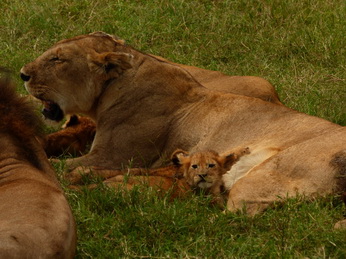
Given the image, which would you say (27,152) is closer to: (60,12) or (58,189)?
(58,189)

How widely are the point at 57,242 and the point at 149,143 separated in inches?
102

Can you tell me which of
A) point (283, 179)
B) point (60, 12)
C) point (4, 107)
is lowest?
point (60, 12)

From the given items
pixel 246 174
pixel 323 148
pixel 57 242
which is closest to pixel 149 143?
pixel 246 174

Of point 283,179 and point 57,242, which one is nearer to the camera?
point 57,242

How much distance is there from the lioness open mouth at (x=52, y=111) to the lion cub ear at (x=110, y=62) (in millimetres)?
427

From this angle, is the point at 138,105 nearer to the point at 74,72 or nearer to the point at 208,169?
the point at 74,72

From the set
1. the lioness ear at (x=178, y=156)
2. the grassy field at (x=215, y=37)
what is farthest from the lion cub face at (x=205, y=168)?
the grassy field at (x=215, y=37)

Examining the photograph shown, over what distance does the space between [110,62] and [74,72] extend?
0.28m

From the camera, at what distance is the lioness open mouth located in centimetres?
712

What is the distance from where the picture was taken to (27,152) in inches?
201

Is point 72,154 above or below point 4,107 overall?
below

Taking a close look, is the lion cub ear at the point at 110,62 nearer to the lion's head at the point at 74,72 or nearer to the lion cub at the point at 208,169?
the lion's head at the point at 74,72

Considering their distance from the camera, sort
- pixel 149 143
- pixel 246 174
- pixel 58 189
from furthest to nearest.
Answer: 1. pixel 149 143
2. pixel 246 174
3. pixel 58 189

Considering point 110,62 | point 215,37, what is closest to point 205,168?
point 110,62
